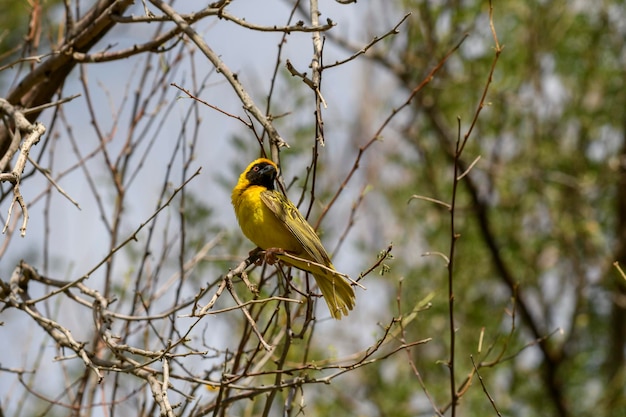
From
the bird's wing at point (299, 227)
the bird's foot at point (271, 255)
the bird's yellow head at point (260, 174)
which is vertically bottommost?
the bird's foot at point (271, 255)

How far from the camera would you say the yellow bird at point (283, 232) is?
3.57m

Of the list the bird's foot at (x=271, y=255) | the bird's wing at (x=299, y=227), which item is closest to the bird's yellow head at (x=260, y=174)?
the bird's wing at (x=299, y=227)

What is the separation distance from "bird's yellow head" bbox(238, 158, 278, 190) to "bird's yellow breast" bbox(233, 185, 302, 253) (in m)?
0.15

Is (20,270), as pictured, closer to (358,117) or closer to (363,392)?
(363,392)

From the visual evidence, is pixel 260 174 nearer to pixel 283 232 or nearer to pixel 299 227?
pixel 283 232

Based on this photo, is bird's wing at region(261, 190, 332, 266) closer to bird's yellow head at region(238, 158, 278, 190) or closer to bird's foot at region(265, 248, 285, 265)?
bird's foot at region(265, 248, 285, 265)

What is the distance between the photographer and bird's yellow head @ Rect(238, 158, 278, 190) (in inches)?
161

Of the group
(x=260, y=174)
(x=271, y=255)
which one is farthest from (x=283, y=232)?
(x=260, y=174)

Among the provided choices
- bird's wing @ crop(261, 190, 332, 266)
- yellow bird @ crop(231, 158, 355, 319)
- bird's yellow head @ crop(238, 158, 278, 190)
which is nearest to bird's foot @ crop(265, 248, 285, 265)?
→ yellow bird @ crop(231, 158, 355, 319)

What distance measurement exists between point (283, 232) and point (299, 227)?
0.18 m

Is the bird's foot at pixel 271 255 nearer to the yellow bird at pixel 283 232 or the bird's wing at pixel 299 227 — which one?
the yellow bird at pixel 283 232

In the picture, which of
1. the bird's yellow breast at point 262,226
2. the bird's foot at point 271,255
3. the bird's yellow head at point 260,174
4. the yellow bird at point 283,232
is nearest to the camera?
the bird's foot at point 271,255

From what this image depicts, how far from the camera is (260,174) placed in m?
4.15

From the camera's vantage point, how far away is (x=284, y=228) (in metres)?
3.79
